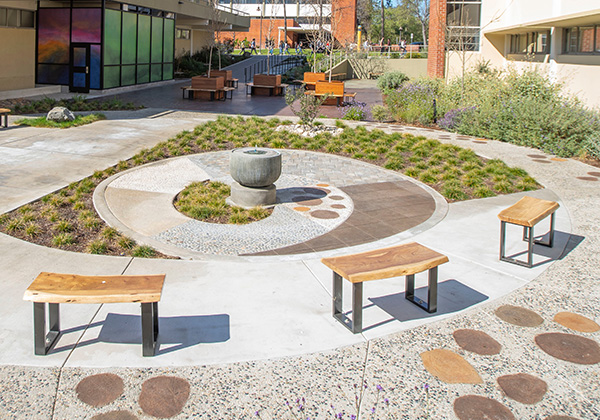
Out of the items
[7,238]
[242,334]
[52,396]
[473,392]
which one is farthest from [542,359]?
[7,238]

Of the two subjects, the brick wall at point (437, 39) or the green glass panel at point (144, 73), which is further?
the brick wall at point (437, 39)

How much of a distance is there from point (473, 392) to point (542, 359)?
898 millimetres

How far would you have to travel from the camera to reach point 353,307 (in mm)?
5285

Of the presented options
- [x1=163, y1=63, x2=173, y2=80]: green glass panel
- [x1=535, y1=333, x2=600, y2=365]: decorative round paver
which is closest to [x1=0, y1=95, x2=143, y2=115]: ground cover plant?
[x1=163, y1=63, x2=173, y2=80]: green glass panel

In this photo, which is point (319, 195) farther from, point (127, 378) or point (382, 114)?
point (382, 114)

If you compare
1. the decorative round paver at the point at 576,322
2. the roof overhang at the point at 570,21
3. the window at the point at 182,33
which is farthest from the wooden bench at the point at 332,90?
the decorative round paver at the point at 576,322

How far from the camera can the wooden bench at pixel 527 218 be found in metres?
6.90

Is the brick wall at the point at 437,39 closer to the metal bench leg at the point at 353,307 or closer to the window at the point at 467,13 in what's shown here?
the window at the point at 467,13

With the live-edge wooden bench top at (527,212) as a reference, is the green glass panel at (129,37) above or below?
above

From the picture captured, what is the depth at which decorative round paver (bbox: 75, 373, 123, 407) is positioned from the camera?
419cm

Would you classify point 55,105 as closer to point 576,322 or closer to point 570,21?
point 570,21

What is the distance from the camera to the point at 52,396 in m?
4.23

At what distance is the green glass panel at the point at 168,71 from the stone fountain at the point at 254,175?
24756 millimetres

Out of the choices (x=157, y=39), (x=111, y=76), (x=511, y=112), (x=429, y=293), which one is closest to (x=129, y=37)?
(x=111, y=76)
